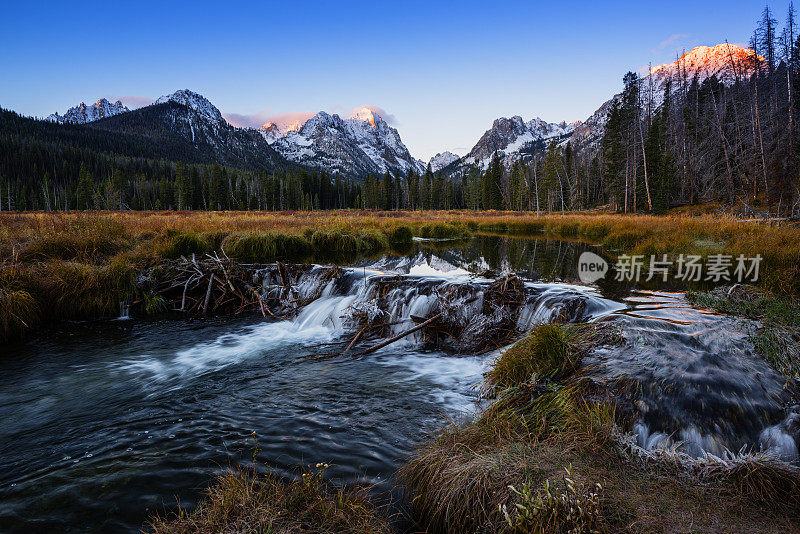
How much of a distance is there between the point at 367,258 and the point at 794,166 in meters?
39.3

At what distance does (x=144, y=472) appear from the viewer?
3.92 m

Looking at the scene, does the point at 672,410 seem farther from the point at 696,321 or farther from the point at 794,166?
the point at 794,166

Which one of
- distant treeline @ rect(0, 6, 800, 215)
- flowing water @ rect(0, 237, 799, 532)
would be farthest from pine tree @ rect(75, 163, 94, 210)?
flowing water @ rect(0, 237, 799, 532)

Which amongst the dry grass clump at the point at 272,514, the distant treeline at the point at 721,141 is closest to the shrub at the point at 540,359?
the dry grass clump at the point at 272,514

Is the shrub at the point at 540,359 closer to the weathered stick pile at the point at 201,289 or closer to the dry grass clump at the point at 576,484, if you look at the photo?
the dry grass clump at the point at 576,484

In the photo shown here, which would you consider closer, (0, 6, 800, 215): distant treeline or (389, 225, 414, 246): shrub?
(389, 225, 414, 246): shrub

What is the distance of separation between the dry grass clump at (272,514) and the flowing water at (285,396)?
99cm

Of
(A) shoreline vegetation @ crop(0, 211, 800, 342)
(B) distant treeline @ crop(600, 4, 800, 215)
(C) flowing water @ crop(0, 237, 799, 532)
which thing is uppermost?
(B) distant treeline @ crop(600, 4, 800, 215)

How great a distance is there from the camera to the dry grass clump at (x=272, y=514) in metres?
2.20

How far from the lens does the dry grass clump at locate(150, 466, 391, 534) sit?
2.20m

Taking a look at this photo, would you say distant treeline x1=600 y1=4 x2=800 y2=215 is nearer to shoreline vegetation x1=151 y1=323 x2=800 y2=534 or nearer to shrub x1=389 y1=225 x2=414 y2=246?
shrub x1=389 y1=225 x2=414 y2=246

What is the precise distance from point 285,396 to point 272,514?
3.84 m

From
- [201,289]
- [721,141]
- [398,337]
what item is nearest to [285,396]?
[398,337]

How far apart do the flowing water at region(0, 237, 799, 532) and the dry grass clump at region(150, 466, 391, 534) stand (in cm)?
99
